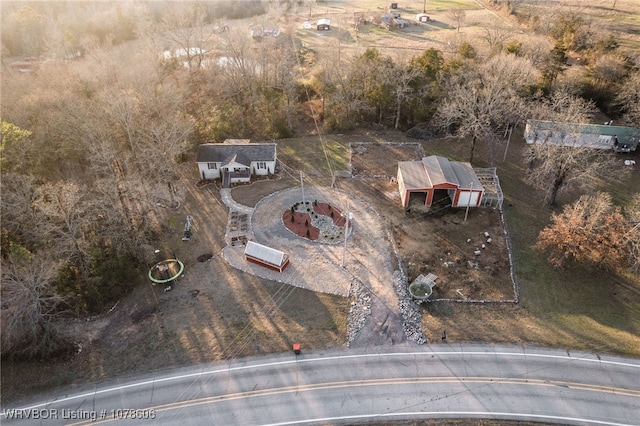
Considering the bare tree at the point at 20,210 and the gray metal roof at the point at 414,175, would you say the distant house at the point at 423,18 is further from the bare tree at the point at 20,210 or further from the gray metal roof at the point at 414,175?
the bare tree at the point at 20,210

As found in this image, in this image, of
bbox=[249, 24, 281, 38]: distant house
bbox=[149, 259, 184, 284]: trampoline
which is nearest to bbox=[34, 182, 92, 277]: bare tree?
bbox=[149, 259, 184, 284]: trampoline

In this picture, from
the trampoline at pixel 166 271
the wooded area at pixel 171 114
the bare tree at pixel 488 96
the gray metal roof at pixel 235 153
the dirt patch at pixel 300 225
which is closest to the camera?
the wooded area at pixel 171 114

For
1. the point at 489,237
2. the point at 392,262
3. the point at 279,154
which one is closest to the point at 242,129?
the point at 279,154

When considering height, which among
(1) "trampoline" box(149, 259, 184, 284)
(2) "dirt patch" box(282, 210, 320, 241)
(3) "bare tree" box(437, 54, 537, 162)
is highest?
(3) "bare tree" box(437, 54, 537, 162)

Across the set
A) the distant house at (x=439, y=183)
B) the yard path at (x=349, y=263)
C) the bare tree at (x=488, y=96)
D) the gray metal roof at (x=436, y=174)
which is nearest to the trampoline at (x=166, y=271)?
the yard path at (x=349, y=263)

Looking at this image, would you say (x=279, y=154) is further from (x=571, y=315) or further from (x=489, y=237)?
(x=571, y=315)

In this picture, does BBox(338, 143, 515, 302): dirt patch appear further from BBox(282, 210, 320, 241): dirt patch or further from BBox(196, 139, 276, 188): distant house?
BBox(196, 139, 276, 188): distant house

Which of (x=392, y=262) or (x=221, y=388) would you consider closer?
(x=221, y=388)
